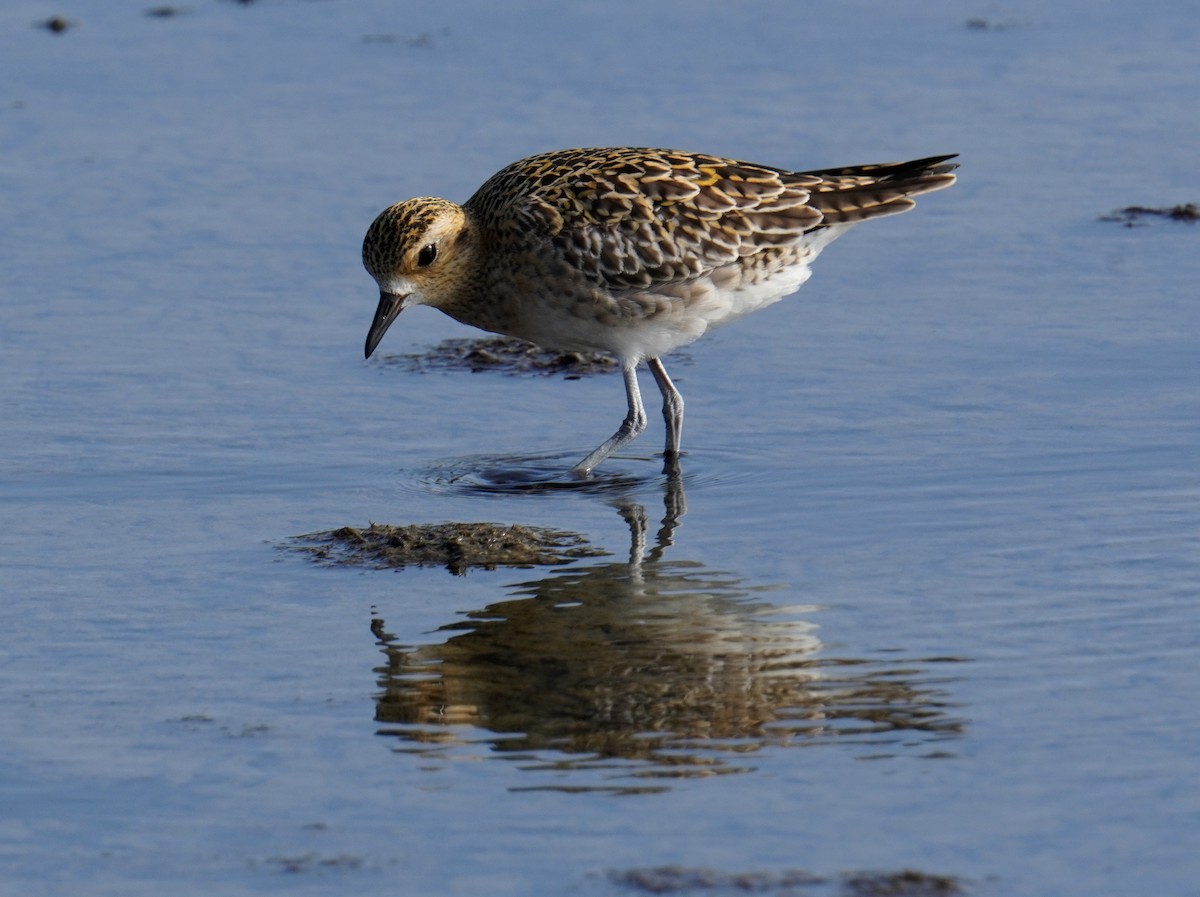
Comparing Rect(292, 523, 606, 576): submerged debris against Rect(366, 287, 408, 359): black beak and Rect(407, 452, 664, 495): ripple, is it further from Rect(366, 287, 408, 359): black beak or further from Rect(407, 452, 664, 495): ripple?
Rect(366, 287, 408, 359): black beak

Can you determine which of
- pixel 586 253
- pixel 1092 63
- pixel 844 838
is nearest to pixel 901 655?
pixel 844 838

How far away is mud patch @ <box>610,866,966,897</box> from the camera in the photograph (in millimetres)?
5449

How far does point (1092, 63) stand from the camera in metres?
15.7

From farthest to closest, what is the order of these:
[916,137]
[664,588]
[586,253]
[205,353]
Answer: [916,137]
[205,353]
[586,253]
[664,588]

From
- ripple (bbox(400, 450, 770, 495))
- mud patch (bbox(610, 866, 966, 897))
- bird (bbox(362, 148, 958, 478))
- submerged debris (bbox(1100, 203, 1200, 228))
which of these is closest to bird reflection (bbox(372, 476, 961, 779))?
mud patch (bbox(610, 866, 966, 897))

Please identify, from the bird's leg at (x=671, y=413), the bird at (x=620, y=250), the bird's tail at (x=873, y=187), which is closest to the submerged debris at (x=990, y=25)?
the bird's tail at (x=873, y=187)

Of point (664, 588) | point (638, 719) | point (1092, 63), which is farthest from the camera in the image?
point (1092, 63)

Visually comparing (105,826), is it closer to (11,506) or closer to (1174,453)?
(11,506)

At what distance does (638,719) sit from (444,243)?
398 cm

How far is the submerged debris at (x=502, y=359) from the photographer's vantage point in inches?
443

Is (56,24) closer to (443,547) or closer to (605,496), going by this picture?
(605,496)

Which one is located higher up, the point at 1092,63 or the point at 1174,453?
the point at 1092,63

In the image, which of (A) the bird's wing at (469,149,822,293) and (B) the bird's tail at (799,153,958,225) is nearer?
(A) the bird's wing at (469,149,822,293)

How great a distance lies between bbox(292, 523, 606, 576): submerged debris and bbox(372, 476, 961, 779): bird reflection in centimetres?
29
